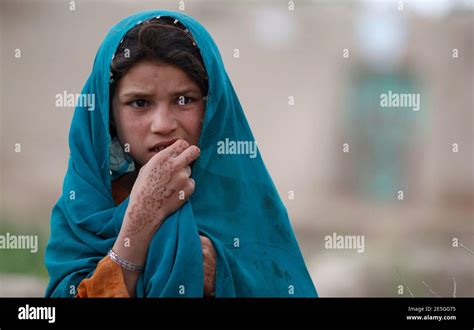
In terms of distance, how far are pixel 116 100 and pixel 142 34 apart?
29cm

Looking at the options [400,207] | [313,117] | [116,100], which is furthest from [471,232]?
[116,100]

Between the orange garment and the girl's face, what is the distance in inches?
18.3

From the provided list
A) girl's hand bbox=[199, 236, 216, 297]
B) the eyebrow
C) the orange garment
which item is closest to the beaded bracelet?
the orange garment

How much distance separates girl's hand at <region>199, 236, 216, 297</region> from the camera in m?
3.09

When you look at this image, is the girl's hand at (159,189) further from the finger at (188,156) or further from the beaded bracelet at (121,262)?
the beaded bracelet at (121,262)

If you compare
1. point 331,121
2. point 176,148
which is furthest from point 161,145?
point 331,121

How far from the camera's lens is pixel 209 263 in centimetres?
310

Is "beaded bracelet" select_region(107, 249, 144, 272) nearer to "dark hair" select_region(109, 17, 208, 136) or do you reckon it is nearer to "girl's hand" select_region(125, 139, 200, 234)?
"girl's hand" select_region(125, 139, 200, 234)

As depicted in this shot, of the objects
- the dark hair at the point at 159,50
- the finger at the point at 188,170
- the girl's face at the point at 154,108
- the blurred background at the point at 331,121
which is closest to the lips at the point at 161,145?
the girl's face at the point at 154,108

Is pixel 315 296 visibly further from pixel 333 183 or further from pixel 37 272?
pixel 37 272

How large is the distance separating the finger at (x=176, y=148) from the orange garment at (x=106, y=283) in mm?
490

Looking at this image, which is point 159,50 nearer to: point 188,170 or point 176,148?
point 176,148

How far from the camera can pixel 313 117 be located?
11.3ft

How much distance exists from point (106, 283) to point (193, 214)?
17.7 inches
